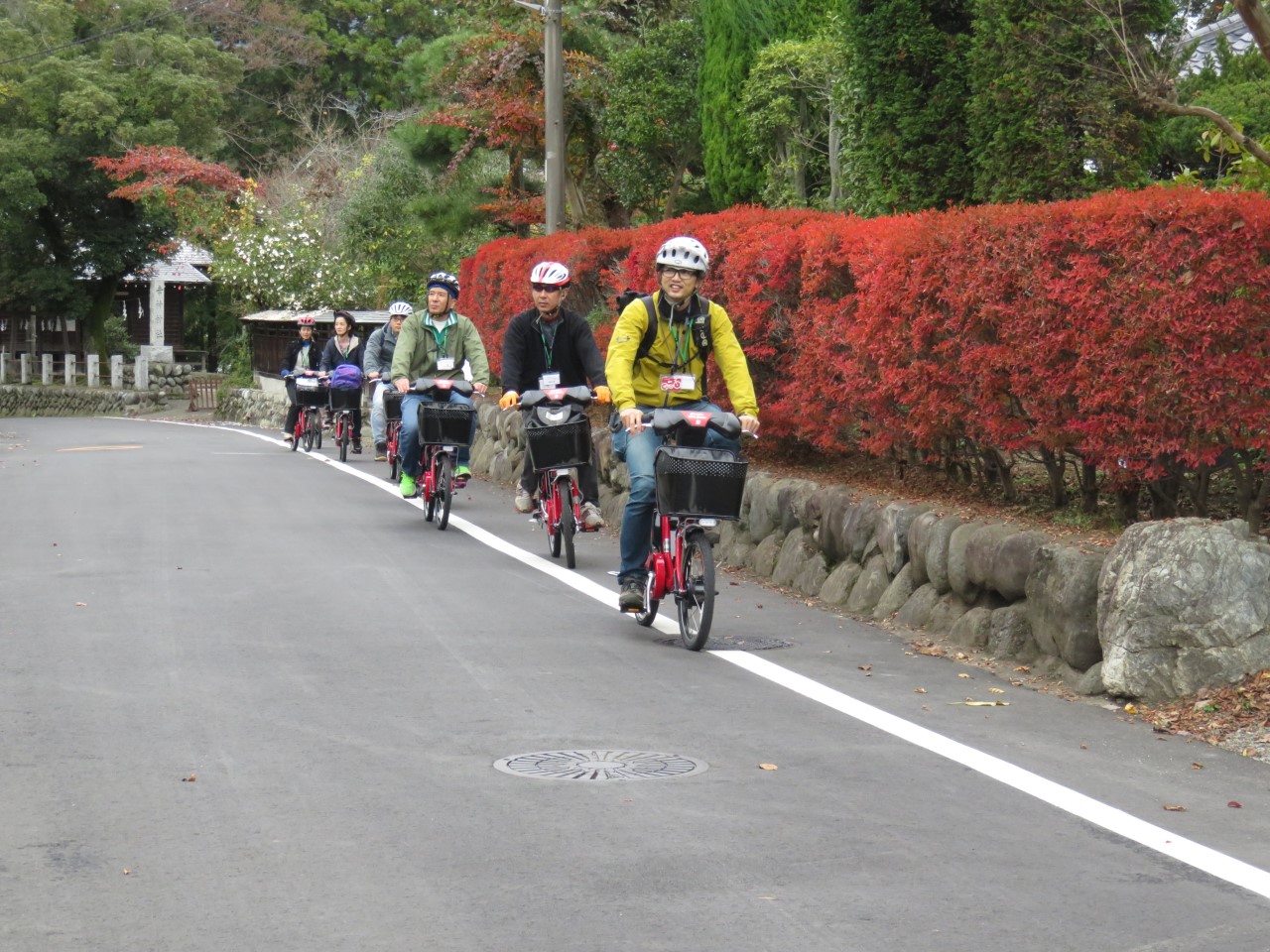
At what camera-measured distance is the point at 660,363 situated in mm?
10359

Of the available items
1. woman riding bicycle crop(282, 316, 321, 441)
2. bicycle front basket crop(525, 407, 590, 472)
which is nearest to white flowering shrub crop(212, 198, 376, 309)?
woman riding bicycle crop(282, 316, 321, 441)

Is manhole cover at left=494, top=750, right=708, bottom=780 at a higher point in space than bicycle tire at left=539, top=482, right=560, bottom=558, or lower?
lower

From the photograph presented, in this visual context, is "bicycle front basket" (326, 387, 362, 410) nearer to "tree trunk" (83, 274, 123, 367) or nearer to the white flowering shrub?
the white flowering shrub

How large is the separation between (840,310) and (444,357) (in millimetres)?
5013

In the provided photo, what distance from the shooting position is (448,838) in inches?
229

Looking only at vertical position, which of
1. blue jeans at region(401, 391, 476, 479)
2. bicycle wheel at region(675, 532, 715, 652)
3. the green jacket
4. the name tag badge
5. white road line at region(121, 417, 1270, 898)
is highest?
the green jacket

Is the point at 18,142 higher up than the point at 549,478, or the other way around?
the point at 18,142

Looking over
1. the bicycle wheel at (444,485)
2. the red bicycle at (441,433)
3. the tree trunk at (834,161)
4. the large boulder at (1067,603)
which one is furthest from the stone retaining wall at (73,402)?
the large boulder at (1067,603)

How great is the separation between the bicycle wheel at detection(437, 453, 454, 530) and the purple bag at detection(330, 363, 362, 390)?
9942 mm

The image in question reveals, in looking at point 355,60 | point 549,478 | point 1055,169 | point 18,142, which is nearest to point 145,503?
point 549,478

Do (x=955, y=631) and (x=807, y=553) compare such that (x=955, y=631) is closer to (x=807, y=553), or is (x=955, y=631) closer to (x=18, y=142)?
(x=807, y=553)

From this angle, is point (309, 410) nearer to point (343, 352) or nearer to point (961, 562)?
point (343, 352)

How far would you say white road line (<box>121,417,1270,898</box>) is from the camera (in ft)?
18.4

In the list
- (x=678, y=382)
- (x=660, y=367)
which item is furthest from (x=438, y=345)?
(x=678, y=382)
